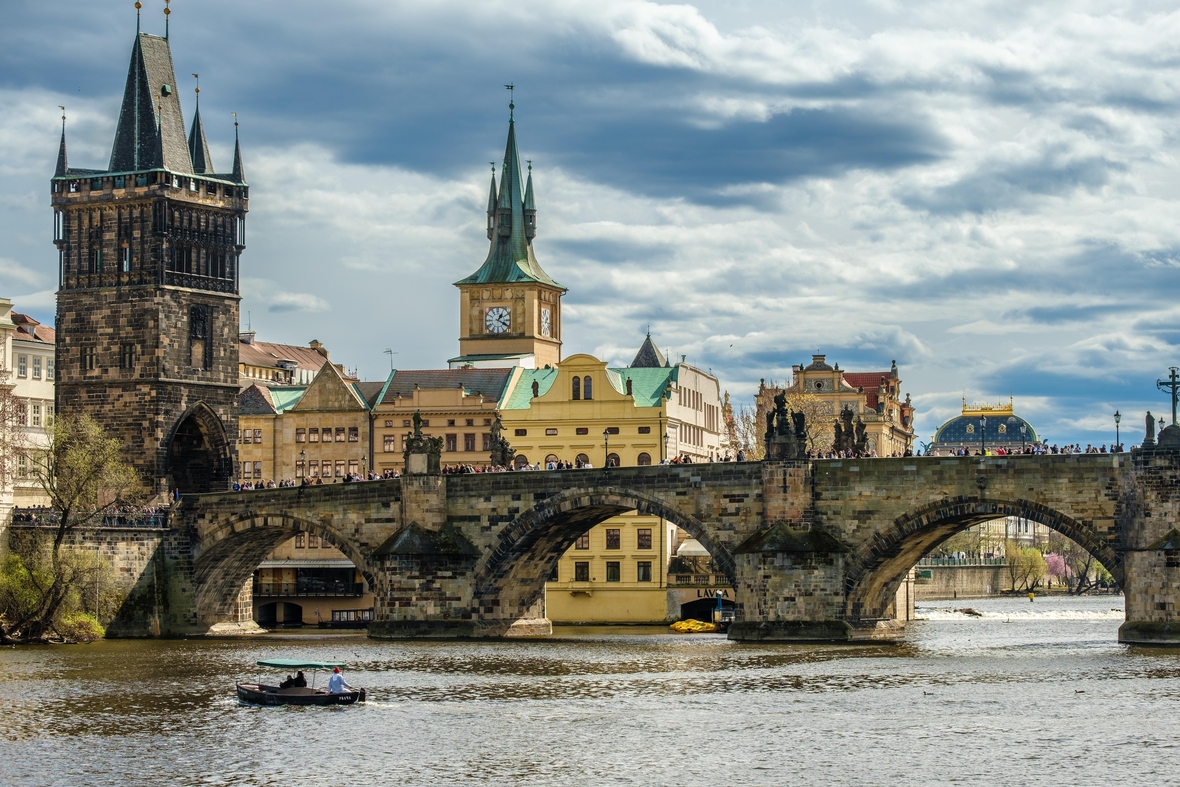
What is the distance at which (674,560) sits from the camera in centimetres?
11631

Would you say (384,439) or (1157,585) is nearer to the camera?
(1157,585)

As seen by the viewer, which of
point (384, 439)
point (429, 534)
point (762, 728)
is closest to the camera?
point (762, 728)

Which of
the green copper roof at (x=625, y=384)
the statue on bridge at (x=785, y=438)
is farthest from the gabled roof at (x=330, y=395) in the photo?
the statue on bridge at (x=785, y=438)

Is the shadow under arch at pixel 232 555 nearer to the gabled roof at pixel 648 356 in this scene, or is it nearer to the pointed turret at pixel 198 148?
the pointed turret at pixel 198 148

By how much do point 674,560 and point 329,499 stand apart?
24954 mm

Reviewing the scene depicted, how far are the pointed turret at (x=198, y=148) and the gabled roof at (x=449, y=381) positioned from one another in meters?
18.7

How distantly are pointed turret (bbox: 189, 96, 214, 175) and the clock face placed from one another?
28.7 m

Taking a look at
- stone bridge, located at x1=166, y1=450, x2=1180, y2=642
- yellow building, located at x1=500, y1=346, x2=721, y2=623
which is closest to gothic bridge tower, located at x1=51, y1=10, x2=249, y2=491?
stone bridge, located at x1=166, y1=450, x2=1180, y2=642

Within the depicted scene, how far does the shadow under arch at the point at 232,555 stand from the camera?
329 ft

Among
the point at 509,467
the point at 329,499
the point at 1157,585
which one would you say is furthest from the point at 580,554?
the point at 1157,585

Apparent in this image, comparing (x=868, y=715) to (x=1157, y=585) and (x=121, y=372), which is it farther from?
(x=121, y=372)

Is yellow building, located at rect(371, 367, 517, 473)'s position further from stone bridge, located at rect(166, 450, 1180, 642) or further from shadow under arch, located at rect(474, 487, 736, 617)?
shadow under arch, located at rect(474, 487, 736, 617)

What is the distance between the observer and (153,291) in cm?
10975

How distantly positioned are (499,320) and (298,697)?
75.5 metres
